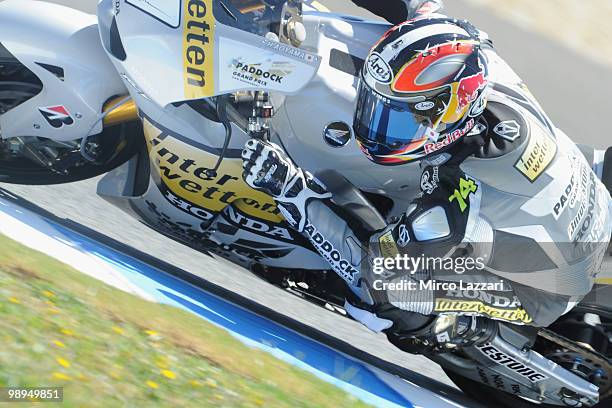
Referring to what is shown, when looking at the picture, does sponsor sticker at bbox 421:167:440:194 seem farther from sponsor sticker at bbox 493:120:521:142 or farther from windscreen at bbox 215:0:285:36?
windscreen at bbox 215:0:285:36

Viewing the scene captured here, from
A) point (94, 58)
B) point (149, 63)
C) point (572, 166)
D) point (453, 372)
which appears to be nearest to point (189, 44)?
point (149, 63)

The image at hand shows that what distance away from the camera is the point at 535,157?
365 cm

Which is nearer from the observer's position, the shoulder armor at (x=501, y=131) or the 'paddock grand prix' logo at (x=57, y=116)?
the shoulder armor at (x=501, y=131)

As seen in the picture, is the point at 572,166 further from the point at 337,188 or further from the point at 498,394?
the point at 498,394

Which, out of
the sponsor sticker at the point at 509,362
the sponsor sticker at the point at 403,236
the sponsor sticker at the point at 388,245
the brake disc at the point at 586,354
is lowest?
the sponsor sticker at the point at 509,362

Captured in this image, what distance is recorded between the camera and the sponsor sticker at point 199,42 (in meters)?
3.58

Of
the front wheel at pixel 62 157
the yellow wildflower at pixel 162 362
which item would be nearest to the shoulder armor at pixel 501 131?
the yellow wildflower at pixel 162 362

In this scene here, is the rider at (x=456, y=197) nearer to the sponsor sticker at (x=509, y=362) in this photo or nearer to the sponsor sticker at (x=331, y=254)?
the sponsor sticker at (x=331, y=254)

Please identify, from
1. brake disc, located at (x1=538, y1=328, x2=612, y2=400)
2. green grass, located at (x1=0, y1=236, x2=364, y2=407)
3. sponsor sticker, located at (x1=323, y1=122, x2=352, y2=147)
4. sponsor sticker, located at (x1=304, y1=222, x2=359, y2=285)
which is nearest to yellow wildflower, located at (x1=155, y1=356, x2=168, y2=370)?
green grass, located at (x1=0, y1=236, x2=364, y2=407)

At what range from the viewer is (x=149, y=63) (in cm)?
371

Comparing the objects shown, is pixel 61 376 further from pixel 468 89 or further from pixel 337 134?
pixel 468 89

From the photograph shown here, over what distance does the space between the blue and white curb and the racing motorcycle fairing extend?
75 centimetres

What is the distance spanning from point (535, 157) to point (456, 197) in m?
0.37

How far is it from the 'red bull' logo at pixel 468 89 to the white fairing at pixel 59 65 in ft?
5.08
